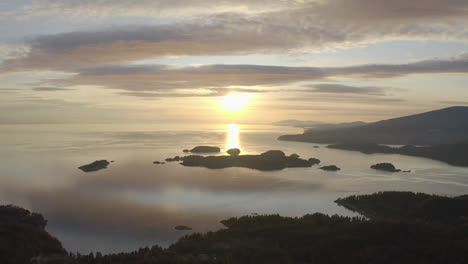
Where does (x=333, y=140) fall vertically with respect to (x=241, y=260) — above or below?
above

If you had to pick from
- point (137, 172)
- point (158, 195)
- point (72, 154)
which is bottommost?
point (158, 195)

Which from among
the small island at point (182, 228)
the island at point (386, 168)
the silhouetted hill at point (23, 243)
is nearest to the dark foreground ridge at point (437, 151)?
the island at point (386, 168)

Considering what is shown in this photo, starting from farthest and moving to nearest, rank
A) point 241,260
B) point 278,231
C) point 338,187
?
point 338,187 < point 278,231 < point 241,260

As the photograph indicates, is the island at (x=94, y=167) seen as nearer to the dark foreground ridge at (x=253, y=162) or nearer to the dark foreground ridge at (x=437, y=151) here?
the dark foreground ridge at (x=253, y=162)

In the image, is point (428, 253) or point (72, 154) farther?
point (72, 154)

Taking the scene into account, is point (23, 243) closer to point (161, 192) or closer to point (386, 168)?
point (161, 192)

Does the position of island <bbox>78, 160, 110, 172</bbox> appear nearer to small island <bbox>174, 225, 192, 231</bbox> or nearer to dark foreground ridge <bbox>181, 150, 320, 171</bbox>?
dark foreground ridge <bbox>181, 150, 320, 171</bbox>

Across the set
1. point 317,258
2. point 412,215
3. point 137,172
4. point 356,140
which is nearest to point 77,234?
point 317,258

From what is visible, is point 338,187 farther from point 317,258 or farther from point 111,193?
point 317,258
